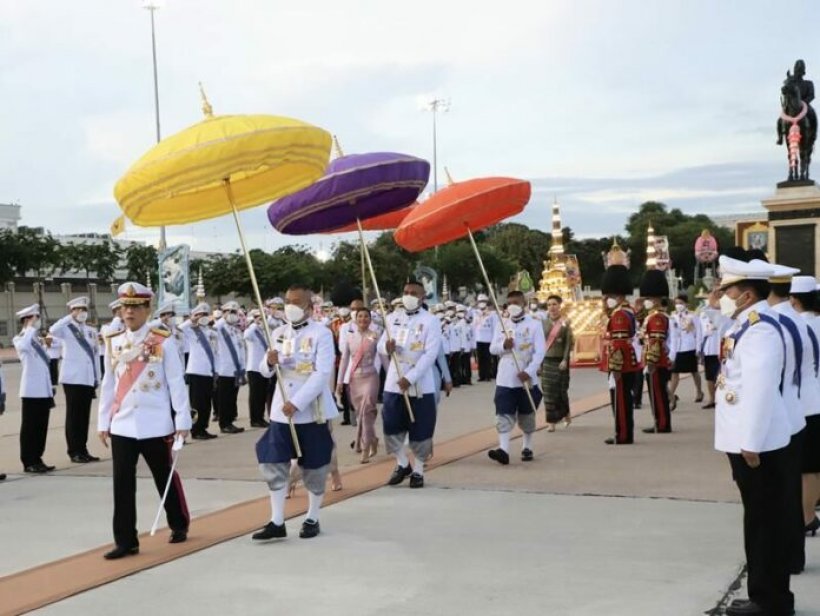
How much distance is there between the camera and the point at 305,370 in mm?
7379

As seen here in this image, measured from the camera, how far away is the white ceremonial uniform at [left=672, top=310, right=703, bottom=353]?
1627cm

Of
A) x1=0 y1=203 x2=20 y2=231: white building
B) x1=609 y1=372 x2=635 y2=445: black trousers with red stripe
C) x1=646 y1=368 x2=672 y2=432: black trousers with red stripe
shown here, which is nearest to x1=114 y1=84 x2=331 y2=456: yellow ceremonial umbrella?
x1=609 y1=372 x2=635 y2=445: black trousers with red stripe

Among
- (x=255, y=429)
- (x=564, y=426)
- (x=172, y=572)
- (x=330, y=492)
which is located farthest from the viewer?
(x=255, y=429)

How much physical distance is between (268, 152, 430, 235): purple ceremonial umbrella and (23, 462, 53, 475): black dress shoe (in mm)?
4396

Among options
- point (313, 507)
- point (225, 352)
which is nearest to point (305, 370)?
point (313, 507)

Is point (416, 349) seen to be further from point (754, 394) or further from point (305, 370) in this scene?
point (754, 394)

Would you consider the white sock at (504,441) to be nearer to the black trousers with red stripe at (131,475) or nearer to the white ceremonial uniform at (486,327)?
the black trousers with red stripe at (131,475)

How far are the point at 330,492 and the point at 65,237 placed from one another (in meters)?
87.9

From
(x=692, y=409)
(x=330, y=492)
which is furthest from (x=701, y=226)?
(x=330, y=492)

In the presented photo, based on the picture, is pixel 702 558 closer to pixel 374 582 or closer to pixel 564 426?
pixel 374 582

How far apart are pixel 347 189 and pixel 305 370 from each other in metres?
1.89

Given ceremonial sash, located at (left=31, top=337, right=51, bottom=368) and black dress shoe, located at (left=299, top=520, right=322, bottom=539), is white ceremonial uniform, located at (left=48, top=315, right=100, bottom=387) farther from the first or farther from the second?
black dress shoe, located at (left=299, top=520, right=322, bottom=539)

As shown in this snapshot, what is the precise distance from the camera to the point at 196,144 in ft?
20.7

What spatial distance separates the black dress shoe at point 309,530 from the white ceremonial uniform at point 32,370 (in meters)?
5.45
